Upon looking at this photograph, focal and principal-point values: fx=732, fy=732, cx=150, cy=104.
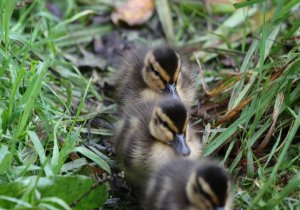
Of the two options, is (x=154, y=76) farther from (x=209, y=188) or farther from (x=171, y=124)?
(x=209, y=188)

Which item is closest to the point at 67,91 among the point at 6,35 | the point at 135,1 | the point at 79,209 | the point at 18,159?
the point at 6,35

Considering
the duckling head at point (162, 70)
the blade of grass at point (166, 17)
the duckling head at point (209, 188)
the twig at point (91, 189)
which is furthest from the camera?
the blade of grass at point (166, 17)

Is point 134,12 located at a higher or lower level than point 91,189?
lower

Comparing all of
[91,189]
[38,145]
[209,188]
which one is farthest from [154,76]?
[209,188]

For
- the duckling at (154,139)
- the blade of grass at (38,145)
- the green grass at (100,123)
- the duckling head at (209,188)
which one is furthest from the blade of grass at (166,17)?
the duckling head at (209,188)

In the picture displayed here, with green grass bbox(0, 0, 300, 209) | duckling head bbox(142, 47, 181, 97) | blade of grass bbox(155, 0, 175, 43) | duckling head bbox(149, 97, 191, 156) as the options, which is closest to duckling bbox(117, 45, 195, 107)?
duckling head bbox(142, 47, 181, 97)

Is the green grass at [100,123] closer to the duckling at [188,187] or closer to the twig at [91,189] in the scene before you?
the twig at [91,189]

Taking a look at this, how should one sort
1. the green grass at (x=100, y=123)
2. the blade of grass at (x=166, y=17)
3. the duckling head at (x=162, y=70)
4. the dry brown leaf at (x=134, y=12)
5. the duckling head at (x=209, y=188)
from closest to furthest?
the duckling head at (x=209, y=188)
the green grass at (x=100, y=123)
the duckling head at (x=162, y=70)
the blade of grass at (x=166, y=17)
the dry brown leaf at (x=134, y=12)
